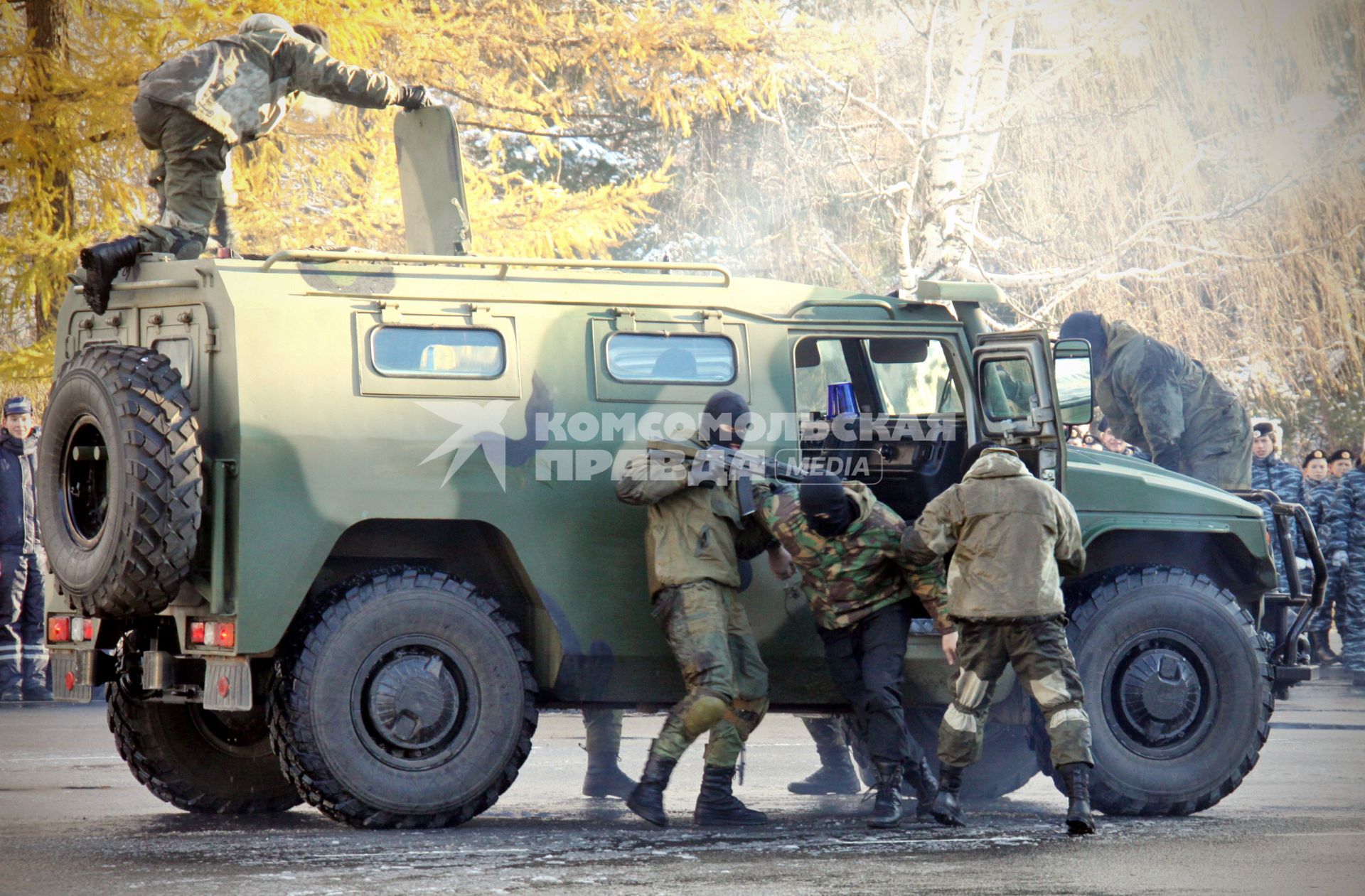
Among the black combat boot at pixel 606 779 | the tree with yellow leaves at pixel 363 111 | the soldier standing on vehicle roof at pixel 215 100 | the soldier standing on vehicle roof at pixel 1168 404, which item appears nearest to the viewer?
the soldier standing on vehicle roof at pixel 215 100

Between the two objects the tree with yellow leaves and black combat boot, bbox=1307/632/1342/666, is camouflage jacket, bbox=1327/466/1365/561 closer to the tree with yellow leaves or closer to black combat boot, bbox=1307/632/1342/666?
black combat boot, bbox=1307/632/1342/666

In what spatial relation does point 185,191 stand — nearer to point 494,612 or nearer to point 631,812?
point 494,612

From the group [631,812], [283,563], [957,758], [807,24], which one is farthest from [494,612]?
[807,24]

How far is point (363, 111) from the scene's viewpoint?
16094 millimetres

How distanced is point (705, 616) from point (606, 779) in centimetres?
222

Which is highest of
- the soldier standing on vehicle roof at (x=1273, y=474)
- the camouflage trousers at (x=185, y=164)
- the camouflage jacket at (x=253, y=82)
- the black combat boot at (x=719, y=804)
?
the camouflage jacket at (x=253, y=82)

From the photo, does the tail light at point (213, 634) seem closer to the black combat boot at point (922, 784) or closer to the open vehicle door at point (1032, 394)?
the black combat boot at point (922, 784)

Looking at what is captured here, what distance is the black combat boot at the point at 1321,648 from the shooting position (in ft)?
58.3

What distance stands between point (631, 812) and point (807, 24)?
12111 mm

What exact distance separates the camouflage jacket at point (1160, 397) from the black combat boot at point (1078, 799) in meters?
3.72

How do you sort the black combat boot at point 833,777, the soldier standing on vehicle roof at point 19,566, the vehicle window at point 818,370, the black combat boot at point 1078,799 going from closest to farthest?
the black combat boot at point 1078,799 → the vehicle window at point 818,370 → the black combat boot at point 833,777 → the soldier standing on vehicle roof at point 19,566

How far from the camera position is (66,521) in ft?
27.9

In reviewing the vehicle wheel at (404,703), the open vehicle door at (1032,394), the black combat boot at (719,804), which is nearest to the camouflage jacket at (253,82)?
the vehicle wheel at (404,703)

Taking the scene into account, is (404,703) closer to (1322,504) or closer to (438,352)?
(438,352)
